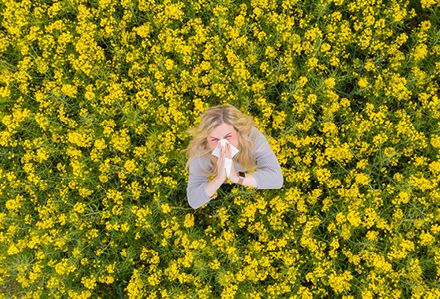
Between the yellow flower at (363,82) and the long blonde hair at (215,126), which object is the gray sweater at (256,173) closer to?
the long blonde hair at (215,126)

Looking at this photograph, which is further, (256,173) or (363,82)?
(363,82)

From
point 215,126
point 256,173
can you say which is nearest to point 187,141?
point 256,173

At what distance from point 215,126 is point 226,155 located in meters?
0.35

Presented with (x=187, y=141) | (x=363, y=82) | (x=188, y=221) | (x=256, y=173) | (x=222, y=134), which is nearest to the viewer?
(x=222, y=134)

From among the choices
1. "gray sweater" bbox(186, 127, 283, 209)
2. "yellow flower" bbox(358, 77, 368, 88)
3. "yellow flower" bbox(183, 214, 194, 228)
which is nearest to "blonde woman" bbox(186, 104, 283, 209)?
"gray sweater" bbox(186, 127, 283, 209)

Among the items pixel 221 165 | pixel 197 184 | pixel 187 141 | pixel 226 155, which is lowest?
pixel 187 141

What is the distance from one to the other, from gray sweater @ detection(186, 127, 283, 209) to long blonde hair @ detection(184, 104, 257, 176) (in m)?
0.08

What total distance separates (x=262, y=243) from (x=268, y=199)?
2.36ft

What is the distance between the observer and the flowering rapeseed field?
546 cm

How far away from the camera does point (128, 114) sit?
5.85m

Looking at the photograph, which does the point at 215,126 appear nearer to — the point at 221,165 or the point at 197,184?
the point at 221,165

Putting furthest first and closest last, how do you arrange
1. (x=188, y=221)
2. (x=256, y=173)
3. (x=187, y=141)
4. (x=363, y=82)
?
(x=187, y=141)
(x=363, y=82)
(x=188, y=221)
(x=256, y=173)

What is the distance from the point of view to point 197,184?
4.67m

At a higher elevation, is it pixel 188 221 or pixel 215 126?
pixel 215 126
